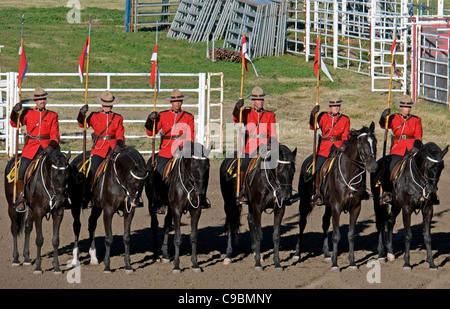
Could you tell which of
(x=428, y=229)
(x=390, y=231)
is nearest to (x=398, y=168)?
(x=428, y=229)

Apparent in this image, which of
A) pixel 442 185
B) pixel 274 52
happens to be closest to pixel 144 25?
pixel 274 52

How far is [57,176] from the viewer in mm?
12453

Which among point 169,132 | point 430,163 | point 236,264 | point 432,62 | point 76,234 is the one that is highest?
point 432,62

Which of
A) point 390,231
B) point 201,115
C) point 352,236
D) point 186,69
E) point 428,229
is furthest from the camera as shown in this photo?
point 186,69

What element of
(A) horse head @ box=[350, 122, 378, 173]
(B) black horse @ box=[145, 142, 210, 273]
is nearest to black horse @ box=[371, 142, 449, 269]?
(A) horse head @ box=[350, 122, 378, 173]

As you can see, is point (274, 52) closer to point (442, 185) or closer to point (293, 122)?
point (293, 122)

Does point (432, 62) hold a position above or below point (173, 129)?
above

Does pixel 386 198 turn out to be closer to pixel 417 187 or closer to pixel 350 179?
pixel 417 187

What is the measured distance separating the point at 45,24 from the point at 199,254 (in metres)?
29.3

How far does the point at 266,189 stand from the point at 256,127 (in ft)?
4.17

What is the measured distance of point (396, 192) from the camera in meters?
13.4

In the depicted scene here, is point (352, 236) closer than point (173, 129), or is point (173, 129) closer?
point (352, 236)

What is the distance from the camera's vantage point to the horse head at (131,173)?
41.3 ft
